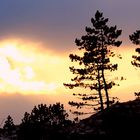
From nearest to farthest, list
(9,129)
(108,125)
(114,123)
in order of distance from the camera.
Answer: (114,123), (108,125), (9,129)

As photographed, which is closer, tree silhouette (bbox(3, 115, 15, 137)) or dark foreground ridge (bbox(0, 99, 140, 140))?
dark foreground ridge (bbox(0, 99, 140, 140))

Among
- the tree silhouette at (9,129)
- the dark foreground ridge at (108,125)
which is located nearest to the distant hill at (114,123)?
the dark foreground ridge at (108,125)

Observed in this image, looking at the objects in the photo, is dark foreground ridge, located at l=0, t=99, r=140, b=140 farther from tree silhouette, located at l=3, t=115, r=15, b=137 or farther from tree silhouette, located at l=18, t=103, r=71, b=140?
tree silhouette, located at l=3, t=115, r=15, b=137

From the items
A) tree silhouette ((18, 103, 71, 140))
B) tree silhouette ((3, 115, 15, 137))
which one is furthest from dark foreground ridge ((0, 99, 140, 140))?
tree silhouette ((3, 115, 15, 137))

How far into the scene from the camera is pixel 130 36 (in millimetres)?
53250

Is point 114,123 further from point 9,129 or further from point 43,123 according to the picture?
point 9,129

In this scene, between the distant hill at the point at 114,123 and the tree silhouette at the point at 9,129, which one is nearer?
the distant hill at the point at 114,123

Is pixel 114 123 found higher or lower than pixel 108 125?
lower

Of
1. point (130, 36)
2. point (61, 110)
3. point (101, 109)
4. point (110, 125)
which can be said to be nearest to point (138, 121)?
point (110, 125)

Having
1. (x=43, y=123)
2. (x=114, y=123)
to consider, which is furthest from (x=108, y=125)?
(x=43, y=123)

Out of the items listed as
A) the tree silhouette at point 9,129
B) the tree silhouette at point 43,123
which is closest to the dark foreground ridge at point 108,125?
the tree silhouette at point 43,123

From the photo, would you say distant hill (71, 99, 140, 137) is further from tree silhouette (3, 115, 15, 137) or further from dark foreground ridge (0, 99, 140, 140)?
tree silhouette (3, 115, 15, 137)

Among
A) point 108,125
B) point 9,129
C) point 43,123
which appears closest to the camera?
point 108,125

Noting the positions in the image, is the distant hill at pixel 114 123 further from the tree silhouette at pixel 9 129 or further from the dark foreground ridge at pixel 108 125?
the tree silhouette at pixel 9 129
